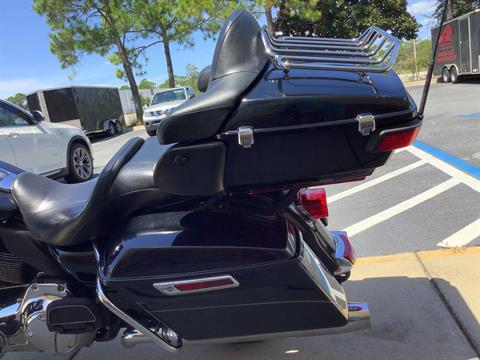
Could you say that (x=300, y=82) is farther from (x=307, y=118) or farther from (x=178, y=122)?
(x=178, y=122)

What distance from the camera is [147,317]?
1925 mm

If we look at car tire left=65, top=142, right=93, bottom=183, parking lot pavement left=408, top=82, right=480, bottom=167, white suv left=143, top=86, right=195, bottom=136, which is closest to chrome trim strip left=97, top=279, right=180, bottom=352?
parking lot pavement left=408, top=82, right=480, bottom=167

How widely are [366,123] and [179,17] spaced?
2259cm

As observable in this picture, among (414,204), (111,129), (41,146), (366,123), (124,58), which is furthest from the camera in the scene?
(124,58)

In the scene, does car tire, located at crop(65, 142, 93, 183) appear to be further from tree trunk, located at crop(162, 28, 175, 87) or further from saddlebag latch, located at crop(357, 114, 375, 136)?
tree trunk, located at crop(162, 28, 175, 87)

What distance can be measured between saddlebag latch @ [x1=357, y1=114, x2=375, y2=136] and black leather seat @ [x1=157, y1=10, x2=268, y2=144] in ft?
1.25

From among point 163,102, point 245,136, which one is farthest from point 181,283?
point 163,102

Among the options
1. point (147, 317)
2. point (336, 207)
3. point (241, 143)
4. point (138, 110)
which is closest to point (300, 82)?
point (241, 143)

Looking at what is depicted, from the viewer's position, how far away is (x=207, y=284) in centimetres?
174

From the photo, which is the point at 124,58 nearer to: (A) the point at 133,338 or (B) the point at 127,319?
(A) the point at 133,338

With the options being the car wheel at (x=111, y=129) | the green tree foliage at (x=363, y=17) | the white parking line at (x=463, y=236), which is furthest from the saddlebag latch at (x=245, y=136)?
the green tree foliage at (x=363, y=17)

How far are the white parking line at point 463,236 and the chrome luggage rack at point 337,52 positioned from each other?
2232 millimetres

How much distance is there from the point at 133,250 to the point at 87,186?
609mm

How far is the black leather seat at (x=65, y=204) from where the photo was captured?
184 centimetres
